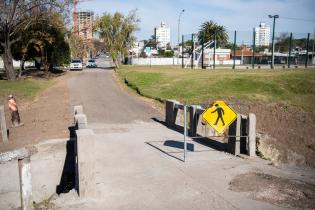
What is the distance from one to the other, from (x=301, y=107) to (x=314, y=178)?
1265 centimetres

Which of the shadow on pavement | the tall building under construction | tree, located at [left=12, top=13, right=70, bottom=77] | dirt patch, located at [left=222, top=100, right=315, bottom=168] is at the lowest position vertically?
dirt patch, located at [left=222, top=100, right=315, bottom=168]

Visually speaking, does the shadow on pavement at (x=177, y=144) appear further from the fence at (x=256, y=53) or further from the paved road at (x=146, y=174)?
the fence at (x=256, y=53)

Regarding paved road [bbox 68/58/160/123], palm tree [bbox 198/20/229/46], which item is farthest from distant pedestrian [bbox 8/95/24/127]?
palm tree [bbox 198/20/229/46]

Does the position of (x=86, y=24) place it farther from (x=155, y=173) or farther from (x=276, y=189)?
(x=276, y=189)

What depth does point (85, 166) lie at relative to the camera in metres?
6.56

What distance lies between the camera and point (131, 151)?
10.0 meters

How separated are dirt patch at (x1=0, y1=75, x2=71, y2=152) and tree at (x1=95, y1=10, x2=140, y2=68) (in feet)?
103

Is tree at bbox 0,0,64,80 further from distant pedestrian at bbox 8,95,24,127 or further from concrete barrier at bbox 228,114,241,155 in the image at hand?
concrete barrier at bbox 228,114,241,155

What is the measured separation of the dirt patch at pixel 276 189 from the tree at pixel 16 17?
93.1ft

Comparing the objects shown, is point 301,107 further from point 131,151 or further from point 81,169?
point 81,169

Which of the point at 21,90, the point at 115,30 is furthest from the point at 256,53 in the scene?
the point at 21,90

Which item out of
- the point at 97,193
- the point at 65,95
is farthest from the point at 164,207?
the point at 65,95

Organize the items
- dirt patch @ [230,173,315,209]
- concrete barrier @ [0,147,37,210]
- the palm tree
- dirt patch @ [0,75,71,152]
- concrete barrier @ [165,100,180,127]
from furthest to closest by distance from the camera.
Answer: the palm tree, concrete barrier @ [165,100,180,127], dirt patch @ [0,75,71,152], dirt patch @ [230,173,315,209], concrete barrier @ [0,147,37,210]

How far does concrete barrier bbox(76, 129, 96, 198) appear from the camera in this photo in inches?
256
